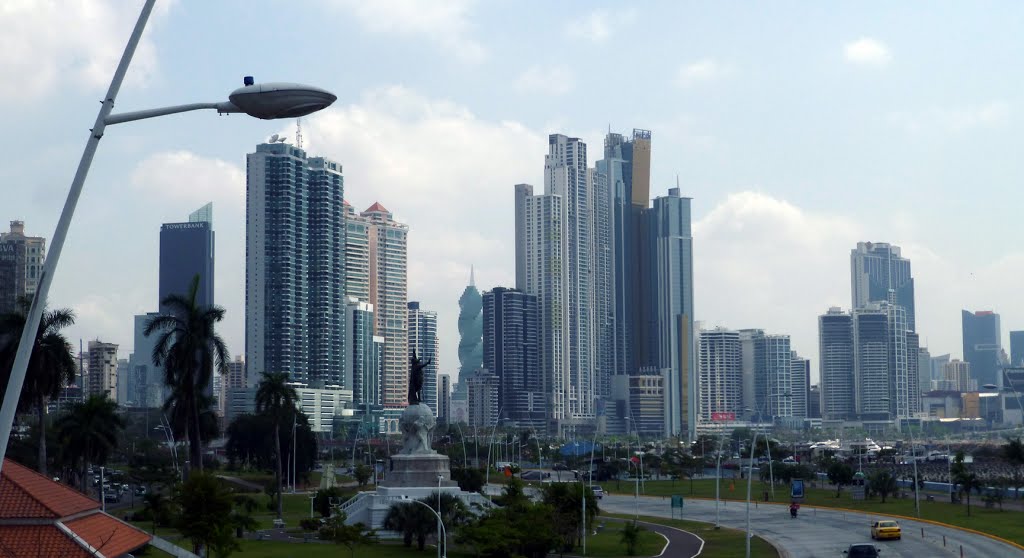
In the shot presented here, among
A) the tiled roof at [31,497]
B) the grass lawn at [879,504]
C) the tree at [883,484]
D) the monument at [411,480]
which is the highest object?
the tiled roof at [31,497]

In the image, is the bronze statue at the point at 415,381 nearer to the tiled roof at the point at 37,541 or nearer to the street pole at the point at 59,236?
the tiled roof at the point at 37,541

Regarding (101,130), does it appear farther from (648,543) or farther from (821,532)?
(821,532)

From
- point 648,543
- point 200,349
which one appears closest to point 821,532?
point 648,543

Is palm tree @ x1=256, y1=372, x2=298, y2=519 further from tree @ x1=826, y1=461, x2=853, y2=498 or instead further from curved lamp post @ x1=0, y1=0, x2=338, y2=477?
curved lamp post @ x1=0, y1=0, x2=338, y2=477

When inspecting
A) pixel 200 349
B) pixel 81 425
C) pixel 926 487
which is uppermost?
pixel 200 349

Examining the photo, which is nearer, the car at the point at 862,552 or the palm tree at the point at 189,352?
the car at the point at 862,552

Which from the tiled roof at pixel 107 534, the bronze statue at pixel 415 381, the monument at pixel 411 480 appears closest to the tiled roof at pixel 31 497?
the tiled roof at pixel 107 534

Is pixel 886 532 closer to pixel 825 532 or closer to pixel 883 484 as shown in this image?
pixel 825 532
